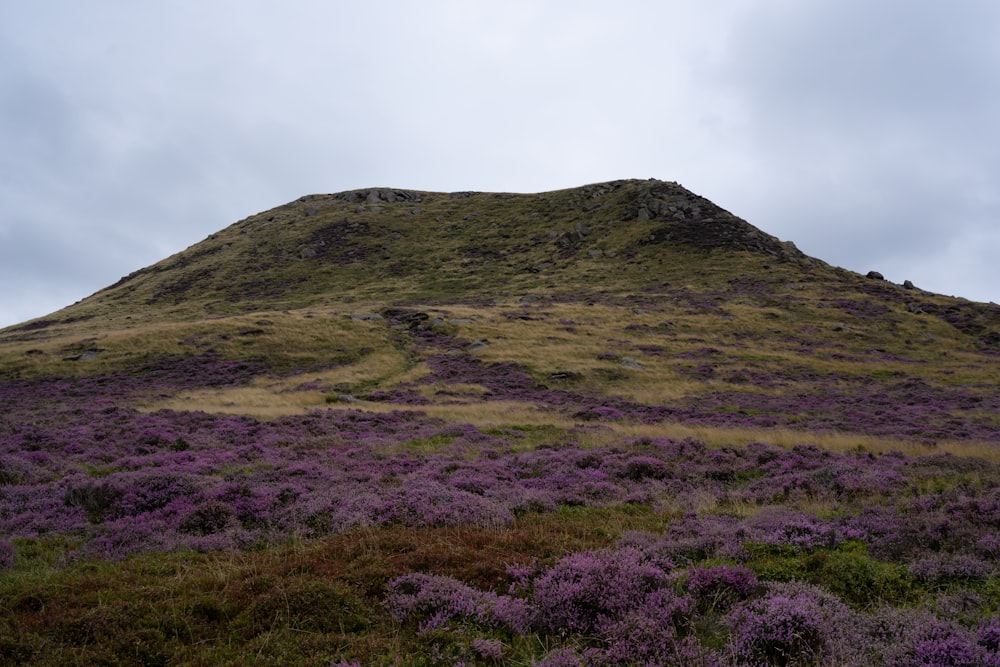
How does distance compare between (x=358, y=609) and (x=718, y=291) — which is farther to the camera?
(x=718, y=291)

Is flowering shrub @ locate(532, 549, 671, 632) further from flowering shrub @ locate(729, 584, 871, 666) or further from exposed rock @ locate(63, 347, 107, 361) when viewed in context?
exposed rock @ locate(63, 347, 107, 361)

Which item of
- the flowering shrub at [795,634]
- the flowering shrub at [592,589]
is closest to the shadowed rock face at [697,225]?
the flowering shrub at [592,589]

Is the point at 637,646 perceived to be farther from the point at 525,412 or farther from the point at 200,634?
the point at 525,412

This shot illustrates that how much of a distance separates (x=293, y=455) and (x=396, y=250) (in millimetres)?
100176

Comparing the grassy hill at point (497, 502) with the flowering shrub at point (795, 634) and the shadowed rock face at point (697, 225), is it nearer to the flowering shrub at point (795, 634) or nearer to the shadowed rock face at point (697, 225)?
the flowering shrub at point (795, 634)

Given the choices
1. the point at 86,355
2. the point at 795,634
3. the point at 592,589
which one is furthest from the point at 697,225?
the point at 795,634

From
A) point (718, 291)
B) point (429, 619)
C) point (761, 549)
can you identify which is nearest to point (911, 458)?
point (761, 549)

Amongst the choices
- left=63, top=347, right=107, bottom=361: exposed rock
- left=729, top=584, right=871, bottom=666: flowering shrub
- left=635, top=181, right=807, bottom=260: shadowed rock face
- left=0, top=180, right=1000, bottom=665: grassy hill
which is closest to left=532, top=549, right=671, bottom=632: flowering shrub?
left=0, top=180, right=1000, bottom=665: grassy hill

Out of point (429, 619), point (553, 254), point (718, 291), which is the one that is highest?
point (553, 254)

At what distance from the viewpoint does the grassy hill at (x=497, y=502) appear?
5.83 meters

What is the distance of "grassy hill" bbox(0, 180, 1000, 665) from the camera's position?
583 centimetres

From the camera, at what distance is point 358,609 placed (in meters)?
6.59

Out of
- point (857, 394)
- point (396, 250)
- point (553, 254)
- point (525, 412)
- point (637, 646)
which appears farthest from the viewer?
point (396, 250)

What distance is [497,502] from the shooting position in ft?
39.0
